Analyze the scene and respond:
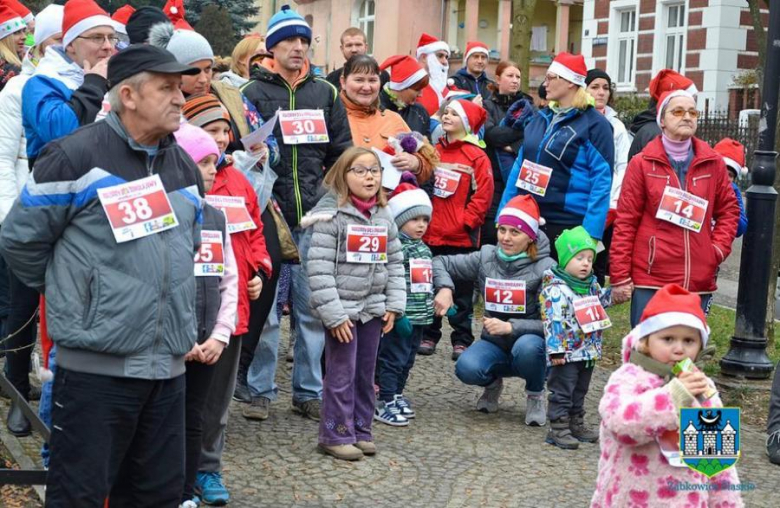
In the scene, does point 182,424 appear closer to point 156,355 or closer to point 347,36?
point 156,355

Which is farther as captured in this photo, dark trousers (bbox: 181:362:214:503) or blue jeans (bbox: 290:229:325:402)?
blue jeans (bbox: 290:229:325:402)

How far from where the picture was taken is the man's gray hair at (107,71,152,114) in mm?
4195

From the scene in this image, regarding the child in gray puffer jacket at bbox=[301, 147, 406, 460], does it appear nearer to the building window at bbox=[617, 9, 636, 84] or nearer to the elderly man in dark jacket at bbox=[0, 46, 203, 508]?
the elderly man in dark jacket at bbox=[0, 46, 203, 508]

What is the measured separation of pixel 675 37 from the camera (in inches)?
1175

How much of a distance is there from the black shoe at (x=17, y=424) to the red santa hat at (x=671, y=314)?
357 centimetres

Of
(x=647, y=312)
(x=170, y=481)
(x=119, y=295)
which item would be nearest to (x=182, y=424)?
(x=170, y=481)

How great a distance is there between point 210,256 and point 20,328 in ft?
5.95

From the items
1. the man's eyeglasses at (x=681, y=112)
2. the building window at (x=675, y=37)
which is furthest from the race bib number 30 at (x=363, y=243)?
the building window at (x=675, y=37)

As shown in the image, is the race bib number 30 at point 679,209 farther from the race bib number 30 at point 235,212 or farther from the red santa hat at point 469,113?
the race bib number 30 at point 235,212

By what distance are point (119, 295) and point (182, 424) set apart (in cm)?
65

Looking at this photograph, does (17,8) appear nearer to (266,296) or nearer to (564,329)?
(266,296)

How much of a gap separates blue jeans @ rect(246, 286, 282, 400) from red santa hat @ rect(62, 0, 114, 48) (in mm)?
1979

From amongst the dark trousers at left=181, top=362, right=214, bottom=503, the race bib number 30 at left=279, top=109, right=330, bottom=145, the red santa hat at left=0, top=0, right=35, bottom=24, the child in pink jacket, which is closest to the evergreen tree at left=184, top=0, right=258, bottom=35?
the red santa hat at left=0, top=0, right=35, bottom=24

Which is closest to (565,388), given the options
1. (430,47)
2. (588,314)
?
(588,314)
